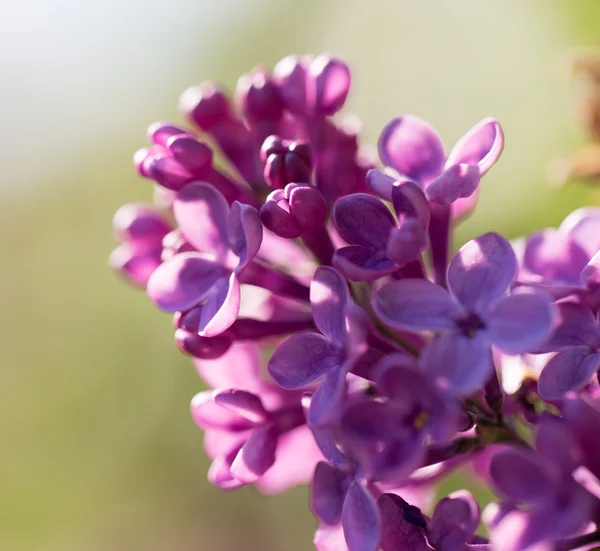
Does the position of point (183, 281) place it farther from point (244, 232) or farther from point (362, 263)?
point (362, 263)

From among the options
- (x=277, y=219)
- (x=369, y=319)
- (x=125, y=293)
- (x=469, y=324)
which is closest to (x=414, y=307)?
(x=469, y=324)

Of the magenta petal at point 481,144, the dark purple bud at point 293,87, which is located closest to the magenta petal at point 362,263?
the magenta petal at point 481,144

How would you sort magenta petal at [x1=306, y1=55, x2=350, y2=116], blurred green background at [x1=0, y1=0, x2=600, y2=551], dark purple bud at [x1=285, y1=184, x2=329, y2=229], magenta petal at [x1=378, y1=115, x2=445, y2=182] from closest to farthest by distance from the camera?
dark purple bud at [x1=285, y1=184, x2=329, y2=229], magenta petal at [x1=378, y1=115, x2=445, y2=182], magenta petal at [x1=306, y1=55, x2=350, y2=116], blurred green background at [x1=0, y1=0, x2=600, y2=551]

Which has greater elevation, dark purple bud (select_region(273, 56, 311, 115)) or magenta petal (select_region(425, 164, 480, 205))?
dark purple bud (select_region(273, 56, 311, 115))

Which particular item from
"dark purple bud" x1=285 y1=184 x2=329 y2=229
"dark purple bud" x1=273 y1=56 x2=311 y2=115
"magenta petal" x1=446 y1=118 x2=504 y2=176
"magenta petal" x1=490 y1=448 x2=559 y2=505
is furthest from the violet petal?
"dark purple bud" x1=273 y1=56 x2=311 y2=115

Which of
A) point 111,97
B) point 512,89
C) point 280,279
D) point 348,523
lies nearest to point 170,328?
point 111,97

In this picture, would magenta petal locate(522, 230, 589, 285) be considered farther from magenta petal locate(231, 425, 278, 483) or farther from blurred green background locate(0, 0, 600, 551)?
blurred green background locate(0, 0, 600, 551)

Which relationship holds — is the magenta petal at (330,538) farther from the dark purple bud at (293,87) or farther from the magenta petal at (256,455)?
the dark purple bud at (293,87)
